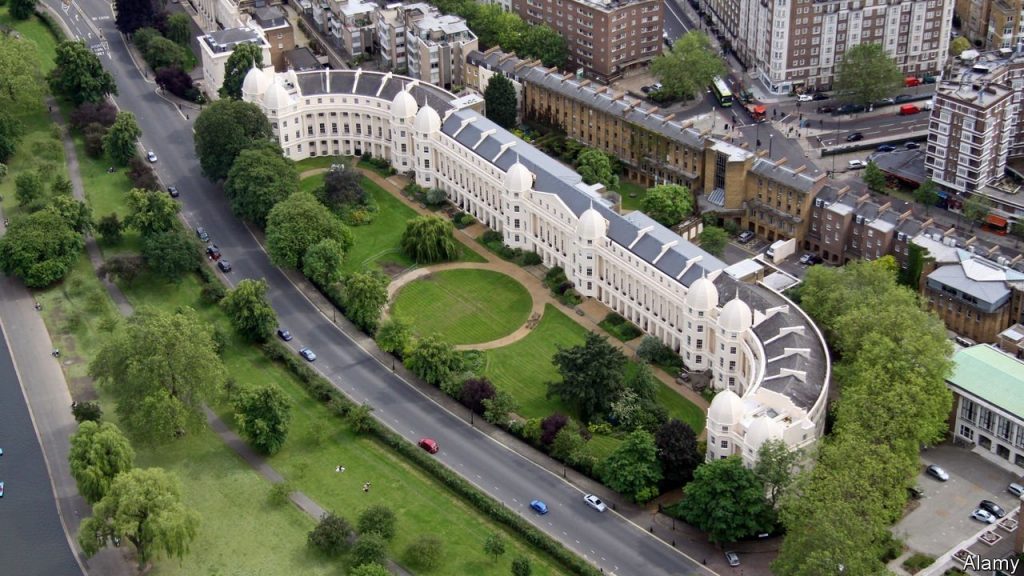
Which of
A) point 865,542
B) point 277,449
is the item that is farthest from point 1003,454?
point 277,449

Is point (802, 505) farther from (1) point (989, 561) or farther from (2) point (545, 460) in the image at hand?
(2) point (545, 460)

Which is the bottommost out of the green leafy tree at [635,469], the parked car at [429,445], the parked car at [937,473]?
the parked car at [937,473]

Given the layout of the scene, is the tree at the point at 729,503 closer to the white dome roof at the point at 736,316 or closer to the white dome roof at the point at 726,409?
the white dome roof at the point at 726,409

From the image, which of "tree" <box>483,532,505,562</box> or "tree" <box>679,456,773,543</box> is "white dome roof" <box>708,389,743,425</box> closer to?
"tree" <box>679,456,773,543</box>

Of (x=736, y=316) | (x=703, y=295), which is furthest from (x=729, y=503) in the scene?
(x=703, y=295)

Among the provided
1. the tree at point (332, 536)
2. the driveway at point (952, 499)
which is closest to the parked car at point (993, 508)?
the driveway at point (952, 499)

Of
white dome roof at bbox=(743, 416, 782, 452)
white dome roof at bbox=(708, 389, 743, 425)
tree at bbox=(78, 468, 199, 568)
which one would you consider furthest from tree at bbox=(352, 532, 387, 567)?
white dome roof at bbox=(743, 416, 782, 452)

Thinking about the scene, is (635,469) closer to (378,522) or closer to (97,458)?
(378,522)
